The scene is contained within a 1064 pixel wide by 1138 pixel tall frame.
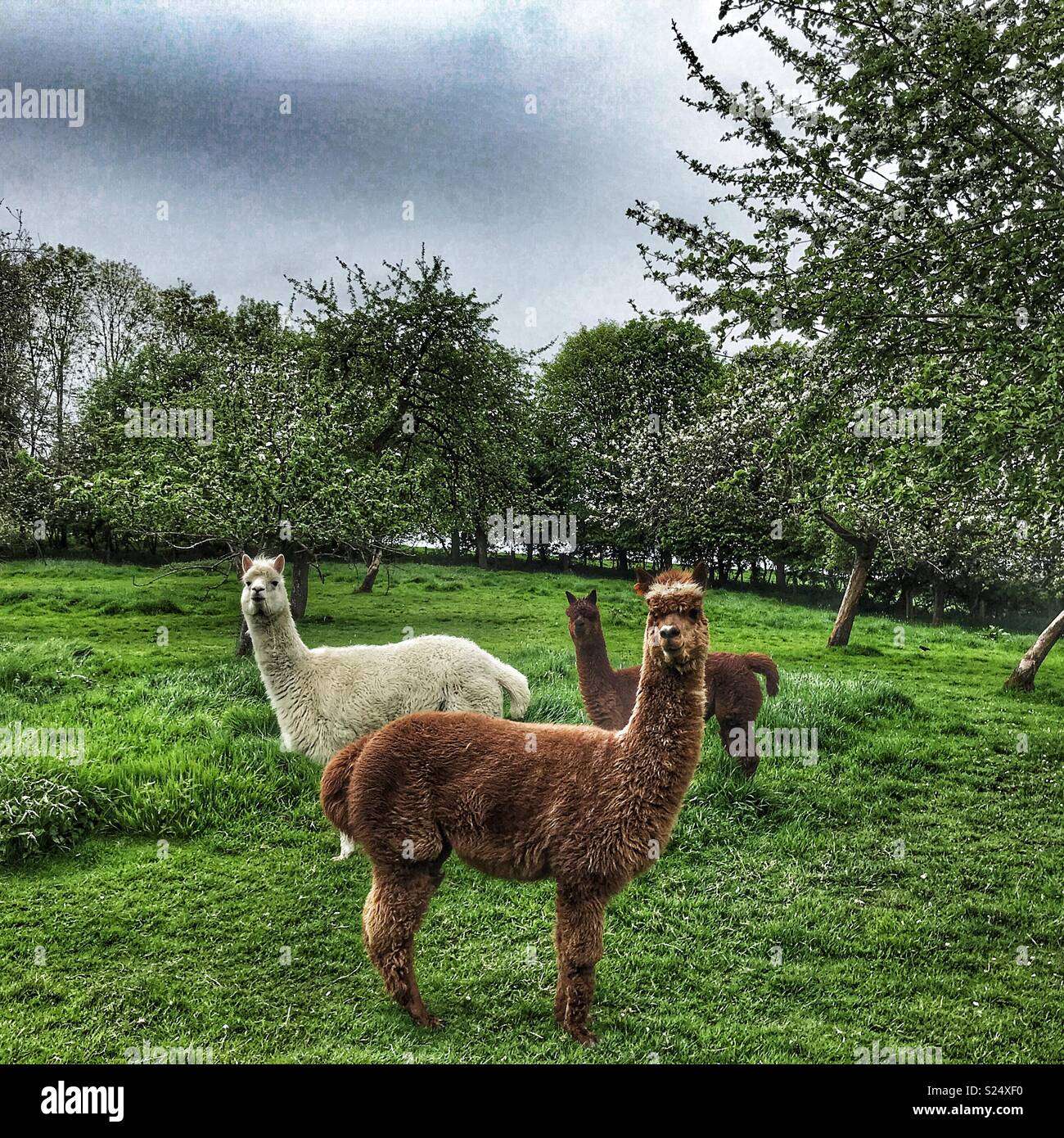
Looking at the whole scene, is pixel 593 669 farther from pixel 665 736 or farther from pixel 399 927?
pixel 399 927

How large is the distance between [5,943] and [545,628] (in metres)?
7.81

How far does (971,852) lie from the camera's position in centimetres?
664

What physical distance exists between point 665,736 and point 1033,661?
507 inches

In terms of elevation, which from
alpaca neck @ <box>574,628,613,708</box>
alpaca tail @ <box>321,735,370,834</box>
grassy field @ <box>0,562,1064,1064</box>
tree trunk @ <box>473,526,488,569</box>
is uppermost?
tree trunk @ <box>473,526,488,569</box>

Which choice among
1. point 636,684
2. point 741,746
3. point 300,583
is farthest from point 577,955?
point 300,583

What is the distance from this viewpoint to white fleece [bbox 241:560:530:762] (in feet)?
17.0

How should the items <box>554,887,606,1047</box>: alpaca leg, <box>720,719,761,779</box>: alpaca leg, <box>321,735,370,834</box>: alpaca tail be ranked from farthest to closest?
<box>720,719,761,779</box>: alpaca leg, <box>321,735,370,834</box>: alpaca tail, <box>554,887,606,1047</box>: alpaca leg

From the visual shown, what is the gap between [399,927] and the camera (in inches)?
135

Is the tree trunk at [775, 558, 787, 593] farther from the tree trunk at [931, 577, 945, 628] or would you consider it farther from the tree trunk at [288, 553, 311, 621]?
the tree trunk at [288, 553, 311, 621]

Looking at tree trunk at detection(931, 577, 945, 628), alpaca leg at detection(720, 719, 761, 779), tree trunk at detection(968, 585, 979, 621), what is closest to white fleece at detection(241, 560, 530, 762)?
alpaca leg at detection(720, 719, 761, 779)

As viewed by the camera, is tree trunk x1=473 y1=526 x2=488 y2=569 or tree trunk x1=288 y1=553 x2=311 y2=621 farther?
tree trunk x1=473 y1=526 x2=488 y2=569

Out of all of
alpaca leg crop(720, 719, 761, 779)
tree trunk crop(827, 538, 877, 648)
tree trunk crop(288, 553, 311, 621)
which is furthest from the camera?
tree trunk crop(827, 538, 877, 648)

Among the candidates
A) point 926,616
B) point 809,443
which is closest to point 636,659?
point 809,443

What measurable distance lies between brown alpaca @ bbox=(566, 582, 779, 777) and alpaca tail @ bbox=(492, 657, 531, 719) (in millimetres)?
700
